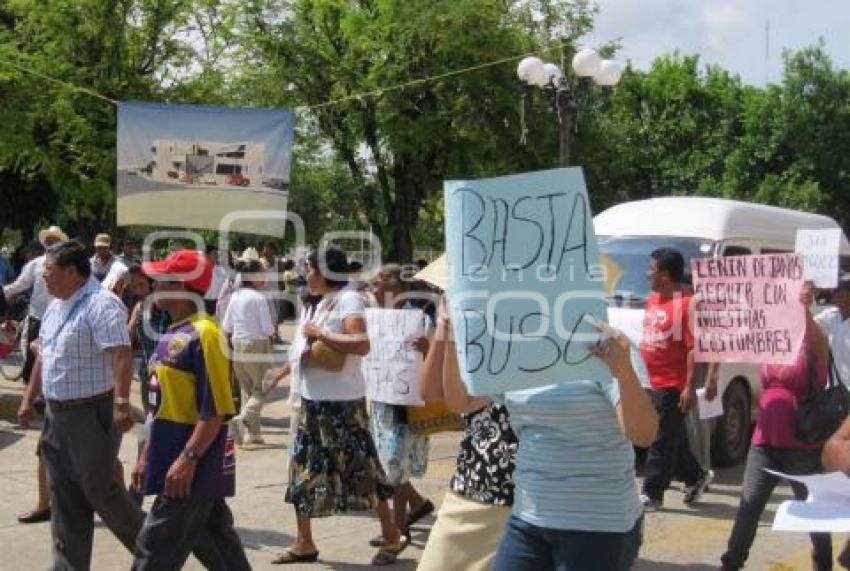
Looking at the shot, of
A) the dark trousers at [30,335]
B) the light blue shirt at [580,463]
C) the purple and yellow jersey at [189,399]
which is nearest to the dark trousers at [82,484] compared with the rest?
the purple and yellow jersey at [189,399]

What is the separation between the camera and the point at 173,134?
9.26 m

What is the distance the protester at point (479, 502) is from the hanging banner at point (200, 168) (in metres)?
5.06

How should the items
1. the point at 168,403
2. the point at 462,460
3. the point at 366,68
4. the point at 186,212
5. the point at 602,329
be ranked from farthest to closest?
the point at 366,68 < the point at 186,212 < the point at 168,403 < the point at 462,460 < the point at 602,329

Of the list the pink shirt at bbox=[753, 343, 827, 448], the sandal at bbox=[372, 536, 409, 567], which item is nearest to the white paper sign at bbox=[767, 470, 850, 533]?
the pink shirt at bbox=[753, 343, 827, 448]

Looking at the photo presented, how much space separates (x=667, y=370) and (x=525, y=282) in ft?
15.8

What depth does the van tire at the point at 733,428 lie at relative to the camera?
959cm

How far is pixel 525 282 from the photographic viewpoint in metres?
3.21

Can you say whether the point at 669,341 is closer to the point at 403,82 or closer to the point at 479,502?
the point at 479,502

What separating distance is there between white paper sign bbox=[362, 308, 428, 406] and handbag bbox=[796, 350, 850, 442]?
83.0 inches

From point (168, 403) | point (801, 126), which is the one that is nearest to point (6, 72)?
point (168, 403)

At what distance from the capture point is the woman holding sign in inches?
128

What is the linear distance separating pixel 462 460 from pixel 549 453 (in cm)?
111

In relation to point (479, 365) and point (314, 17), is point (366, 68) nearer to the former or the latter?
point (314, 17)

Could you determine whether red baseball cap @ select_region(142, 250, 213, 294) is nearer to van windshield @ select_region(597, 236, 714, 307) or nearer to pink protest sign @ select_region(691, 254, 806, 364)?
pink protest sign @ select_region(691, 254, 806, 364)
